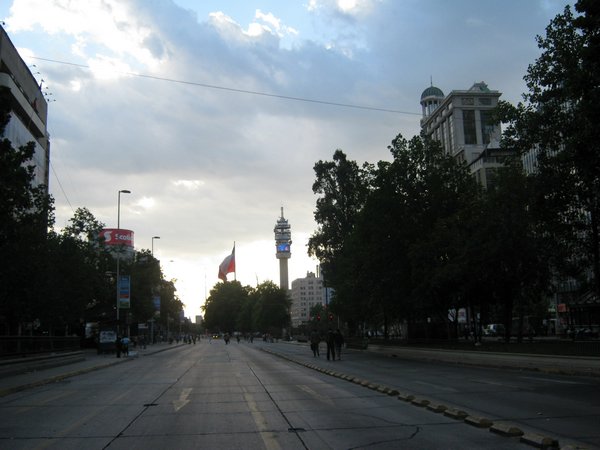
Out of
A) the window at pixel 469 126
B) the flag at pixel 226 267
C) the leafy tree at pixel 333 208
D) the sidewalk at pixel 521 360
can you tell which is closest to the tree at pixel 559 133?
the sidewalk at pixel 521 360

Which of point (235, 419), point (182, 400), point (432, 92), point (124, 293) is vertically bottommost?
point (182, 400)

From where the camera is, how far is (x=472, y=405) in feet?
40.5

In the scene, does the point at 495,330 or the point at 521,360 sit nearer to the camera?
the point at 521,360

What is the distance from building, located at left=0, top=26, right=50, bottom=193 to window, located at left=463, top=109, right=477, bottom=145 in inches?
3492

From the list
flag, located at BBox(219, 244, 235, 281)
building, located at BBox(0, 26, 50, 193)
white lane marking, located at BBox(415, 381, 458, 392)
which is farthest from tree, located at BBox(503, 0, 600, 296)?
flag, located at BBox(219, 244, 235, 281)

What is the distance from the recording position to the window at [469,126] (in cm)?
12862

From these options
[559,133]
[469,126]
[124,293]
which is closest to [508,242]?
[559,133]

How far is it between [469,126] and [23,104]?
9533 centimetres

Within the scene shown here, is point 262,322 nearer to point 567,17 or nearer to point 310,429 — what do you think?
point 567,17

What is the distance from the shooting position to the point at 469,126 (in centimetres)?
12862

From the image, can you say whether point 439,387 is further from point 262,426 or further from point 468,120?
point 468,120

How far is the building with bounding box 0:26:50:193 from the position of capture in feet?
194

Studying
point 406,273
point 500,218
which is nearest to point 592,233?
point 500,218

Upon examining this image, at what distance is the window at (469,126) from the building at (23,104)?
291 ft
